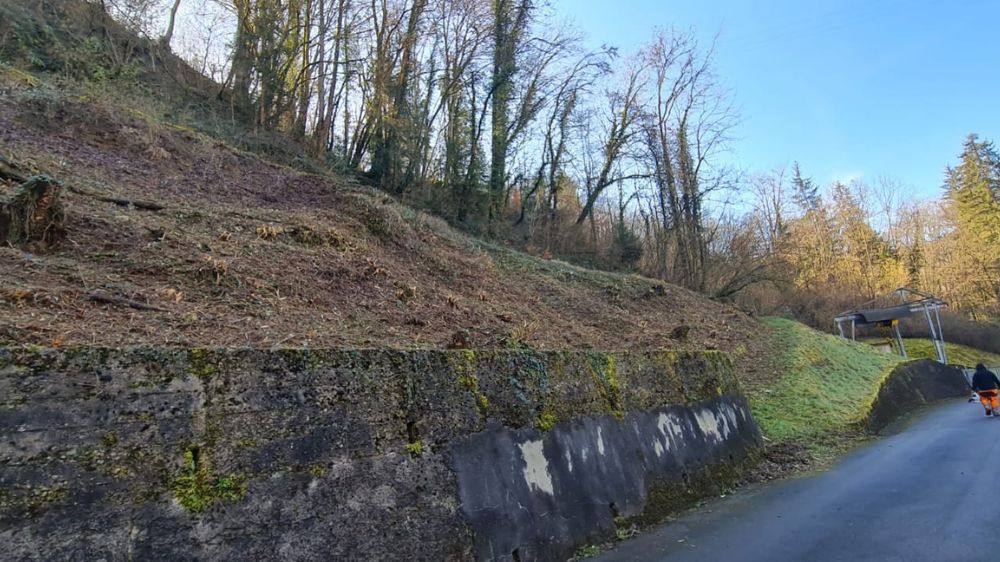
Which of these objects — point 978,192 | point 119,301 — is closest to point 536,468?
point 119,301

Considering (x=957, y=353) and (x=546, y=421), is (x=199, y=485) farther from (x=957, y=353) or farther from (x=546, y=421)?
(x=957, y=353)

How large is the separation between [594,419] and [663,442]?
136 cm

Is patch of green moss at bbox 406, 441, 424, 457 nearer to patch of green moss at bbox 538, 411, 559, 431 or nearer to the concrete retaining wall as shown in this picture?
the concrete retaining wall

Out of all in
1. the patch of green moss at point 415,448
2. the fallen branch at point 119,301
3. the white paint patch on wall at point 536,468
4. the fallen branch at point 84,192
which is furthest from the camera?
Result: the fallen branch at point 84,192

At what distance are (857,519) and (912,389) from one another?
16.1 m

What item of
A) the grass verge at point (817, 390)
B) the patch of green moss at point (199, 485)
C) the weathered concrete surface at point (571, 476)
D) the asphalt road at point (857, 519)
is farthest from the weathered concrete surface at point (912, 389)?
the patch of green moss at point (199, 485)

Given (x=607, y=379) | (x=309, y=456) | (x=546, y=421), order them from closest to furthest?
1. (x=309, y=456)
2. (x=546, y=421)
3. (x=607, y=379)

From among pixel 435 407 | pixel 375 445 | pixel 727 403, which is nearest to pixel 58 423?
pixel 375 445

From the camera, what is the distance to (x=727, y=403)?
888 cm

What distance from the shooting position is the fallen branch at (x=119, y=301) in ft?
16.3

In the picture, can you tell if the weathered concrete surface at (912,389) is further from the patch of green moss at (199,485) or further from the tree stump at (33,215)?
the tree stump at (33,215)

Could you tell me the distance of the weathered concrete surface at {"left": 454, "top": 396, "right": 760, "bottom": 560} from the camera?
15.3 ft

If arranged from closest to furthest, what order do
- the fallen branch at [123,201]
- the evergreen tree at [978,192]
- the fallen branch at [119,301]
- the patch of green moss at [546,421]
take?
the fallen branch at [119,301]
the patch of green moss at [546,421]
the fallen branch at [123,201]
the evergreen tree at [978,192]

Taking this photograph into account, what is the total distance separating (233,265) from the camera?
22.6 feet
